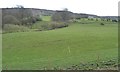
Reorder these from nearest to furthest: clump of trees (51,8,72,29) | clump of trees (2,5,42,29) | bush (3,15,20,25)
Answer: bush (3,15,20,25) → clump of trees (2,5,42,29) → clump of trees (51,8,72,29)

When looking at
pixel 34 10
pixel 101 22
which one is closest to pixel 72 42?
pixel 101 22

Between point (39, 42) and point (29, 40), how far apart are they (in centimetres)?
332

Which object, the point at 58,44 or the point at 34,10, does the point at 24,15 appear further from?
the point at 58,44

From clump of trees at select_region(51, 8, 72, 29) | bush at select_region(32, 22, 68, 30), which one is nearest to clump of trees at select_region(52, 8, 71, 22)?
clump of trees at select_region(51, 8, 72, 29)

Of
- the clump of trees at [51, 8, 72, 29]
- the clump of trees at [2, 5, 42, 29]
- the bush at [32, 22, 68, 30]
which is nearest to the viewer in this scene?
the clump of trees at [2, 5, 42, 29]

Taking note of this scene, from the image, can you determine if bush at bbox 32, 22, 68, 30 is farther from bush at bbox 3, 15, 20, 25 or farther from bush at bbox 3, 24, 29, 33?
bush at bbox 3, 24, 29, 33

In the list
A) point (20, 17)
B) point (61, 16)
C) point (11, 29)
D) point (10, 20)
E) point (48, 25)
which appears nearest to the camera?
point (11, 29)

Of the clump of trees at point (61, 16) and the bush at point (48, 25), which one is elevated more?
the clump of trees at point (61, 16)

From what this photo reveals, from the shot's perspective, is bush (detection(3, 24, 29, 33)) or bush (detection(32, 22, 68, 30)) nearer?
bush (detection(3, 24, 29, 33))

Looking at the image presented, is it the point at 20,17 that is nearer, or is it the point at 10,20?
the point at 10,20

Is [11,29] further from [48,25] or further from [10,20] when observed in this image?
[48,25]

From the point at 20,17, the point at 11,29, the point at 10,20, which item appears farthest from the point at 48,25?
the point at 11,29

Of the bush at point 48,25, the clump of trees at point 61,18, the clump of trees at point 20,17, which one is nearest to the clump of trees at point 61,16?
the clump of trees at point 61,18

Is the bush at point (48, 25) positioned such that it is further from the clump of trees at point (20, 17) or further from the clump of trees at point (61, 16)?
the clump of trees at point (61, 16)
